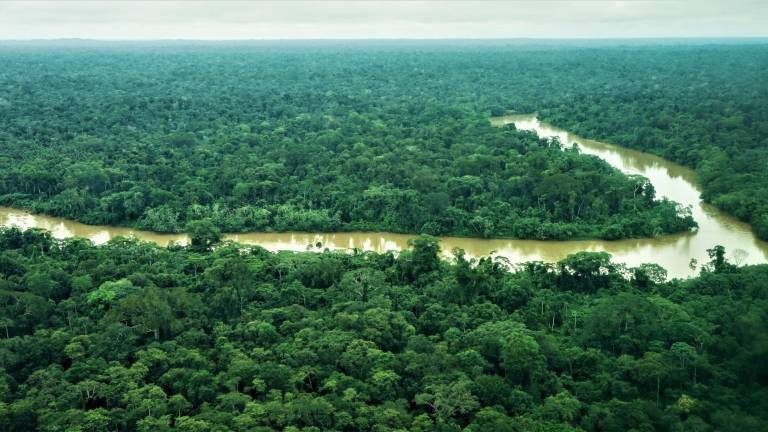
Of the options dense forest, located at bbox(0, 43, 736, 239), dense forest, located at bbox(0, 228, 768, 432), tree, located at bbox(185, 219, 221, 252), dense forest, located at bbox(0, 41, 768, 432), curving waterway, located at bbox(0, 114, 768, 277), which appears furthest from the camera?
dense forest, located at bbox(0, 43, 736, 239)

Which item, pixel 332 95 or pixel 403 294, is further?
pixel 332 95

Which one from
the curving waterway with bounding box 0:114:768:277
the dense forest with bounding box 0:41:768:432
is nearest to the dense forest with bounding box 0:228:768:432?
the dense forest with bounding box 0:41:768:432

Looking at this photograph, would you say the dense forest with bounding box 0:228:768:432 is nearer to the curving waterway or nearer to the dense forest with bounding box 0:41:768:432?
the dense forest with bounding box 0:41:768:432

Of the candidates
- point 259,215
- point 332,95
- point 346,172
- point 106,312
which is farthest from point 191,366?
point 332,95

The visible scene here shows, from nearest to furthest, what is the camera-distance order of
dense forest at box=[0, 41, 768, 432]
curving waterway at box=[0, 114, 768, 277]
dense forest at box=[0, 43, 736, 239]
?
dense forest at box=[0, 41, 768, 432] → curving waterway at box=[0, 114, 768, 277] → dense forest at box=[0, 43, 736, 239]

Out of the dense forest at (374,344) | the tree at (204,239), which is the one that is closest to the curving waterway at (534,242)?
the tree at (204,239)

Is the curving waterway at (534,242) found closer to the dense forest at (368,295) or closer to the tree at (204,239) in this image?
the dense forest at (368,295)

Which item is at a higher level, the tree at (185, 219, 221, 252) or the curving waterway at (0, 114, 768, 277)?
the tree at (185, 219, 221, 252)

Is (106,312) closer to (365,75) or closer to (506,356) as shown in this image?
(506,356)
